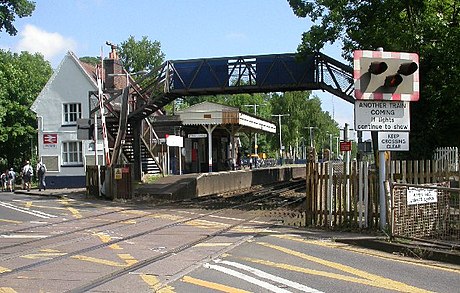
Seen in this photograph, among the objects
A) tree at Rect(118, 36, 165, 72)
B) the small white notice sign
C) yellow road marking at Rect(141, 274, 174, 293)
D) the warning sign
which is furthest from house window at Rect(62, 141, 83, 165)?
tree at Rect(118, 36, 165, 72)

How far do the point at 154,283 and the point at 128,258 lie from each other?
2330 mm

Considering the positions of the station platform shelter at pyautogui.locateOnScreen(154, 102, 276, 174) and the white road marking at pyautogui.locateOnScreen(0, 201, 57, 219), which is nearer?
the white road marking at pyautogui.locateOnScreen(0, 201, 57, 219)

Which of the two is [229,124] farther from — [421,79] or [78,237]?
[78,237]

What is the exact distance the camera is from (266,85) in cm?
2742

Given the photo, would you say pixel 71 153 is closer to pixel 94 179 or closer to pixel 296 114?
pixel 94 179

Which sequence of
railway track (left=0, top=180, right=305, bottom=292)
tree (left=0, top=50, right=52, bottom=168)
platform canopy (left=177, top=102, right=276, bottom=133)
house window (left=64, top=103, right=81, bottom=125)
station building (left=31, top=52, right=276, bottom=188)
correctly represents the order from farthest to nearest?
tree (left=0, top=50, right=52, bottom=168)
platform canopy (left=177, top=102, right=276, bottom=133)
house window (left=64, top=103, right=81, bottom=125)
station building (left=31, top=52, right=276, bottom=188)
railway track (left=0, top=180, right=305, bottom=292)

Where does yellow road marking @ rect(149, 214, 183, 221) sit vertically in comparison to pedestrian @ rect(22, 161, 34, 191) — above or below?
below

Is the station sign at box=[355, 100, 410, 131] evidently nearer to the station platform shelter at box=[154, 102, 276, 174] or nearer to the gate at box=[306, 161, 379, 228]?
the gate at box=[306, 161, 379, 228]

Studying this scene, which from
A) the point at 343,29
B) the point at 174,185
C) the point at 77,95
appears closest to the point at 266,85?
the point at 343,29

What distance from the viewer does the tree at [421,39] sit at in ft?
66.7

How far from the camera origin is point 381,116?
1305cm

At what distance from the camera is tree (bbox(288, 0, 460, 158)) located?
20.3 meters

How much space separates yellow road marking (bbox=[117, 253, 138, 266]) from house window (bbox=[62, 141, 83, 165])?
98.0ft

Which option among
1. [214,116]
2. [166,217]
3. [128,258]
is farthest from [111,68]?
[128,258]
